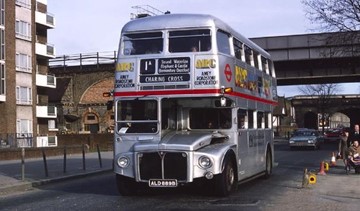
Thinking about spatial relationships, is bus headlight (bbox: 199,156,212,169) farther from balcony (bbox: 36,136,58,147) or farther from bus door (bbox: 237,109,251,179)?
balcony (bbox: 36,136,58,147)

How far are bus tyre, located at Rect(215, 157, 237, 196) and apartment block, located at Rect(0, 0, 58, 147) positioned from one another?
94.8ft

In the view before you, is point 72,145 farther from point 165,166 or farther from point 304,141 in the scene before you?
point 165,166

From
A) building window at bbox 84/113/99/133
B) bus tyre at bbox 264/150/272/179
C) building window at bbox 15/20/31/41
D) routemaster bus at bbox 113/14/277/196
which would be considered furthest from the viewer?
building window at bbox 84/113/99/133

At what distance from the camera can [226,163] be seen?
12641mm

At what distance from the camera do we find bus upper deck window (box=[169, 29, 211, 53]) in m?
12.9

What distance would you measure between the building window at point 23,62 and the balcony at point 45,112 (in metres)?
3.91

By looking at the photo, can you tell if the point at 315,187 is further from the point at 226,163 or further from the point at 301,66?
the point at 301,66

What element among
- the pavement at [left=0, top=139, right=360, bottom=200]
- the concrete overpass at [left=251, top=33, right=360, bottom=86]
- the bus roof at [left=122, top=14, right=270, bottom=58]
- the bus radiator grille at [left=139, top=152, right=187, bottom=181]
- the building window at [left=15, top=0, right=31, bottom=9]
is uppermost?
the building window at [left=15, top=0, right=31, bottom=9]

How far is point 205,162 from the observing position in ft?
39.3

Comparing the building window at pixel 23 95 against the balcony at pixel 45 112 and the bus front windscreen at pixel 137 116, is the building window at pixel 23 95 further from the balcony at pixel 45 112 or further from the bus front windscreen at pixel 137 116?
the bus front windscreen at pixel 137 116

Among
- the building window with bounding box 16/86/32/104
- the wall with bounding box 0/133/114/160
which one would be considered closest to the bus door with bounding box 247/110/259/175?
the wall with bounding box 0/133/114/160

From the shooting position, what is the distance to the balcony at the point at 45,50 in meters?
50.9

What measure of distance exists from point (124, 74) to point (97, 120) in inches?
1956

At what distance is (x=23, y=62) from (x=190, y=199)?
38.9 m
